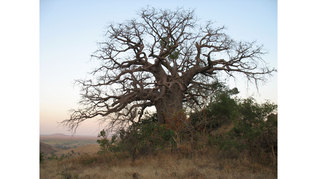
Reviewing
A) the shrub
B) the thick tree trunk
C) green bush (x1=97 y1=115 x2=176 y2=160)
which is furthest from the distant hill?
the thick tree trunk

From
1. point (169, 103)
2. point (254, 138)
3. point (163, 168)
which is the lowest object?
point (163, 168)

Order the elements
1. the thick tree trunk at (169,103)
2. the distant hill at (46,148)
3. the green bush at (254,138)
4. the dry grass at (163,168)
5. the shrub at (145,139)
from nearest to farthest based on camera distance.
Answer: the dry grass at (163,168), the green bush at (254,138), the shrub at (145,139), the distant hill at (46,148), the thick tree trunk at (169,103)

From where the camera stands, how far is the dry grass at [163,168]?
4824 millimetres

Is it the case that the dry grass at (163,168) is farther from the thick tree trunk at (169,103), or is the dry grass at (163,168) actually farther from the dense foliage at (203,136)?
the thick tree trunk at (169,103)

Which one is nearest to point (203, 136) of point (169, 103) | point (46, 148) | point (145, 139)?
point (145, 139)

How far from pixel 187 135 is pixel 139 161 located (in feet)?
5.66

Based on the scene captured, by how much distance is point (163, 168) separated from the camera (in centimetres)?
549

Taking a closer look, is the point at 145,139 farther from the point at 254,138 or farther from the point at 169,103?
the point at 169,103

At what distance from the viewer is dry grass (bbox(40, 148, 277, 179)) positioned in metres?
4.82

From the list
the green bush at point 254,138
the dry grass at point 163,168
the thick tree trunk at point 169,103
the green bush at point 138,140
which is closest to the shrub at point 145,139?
the green bush at point 138,140

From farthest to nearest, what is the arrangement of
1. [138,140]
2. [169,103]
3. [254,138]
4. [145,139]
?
[169,103] < [145,139] < [138,140] < [254,138]
